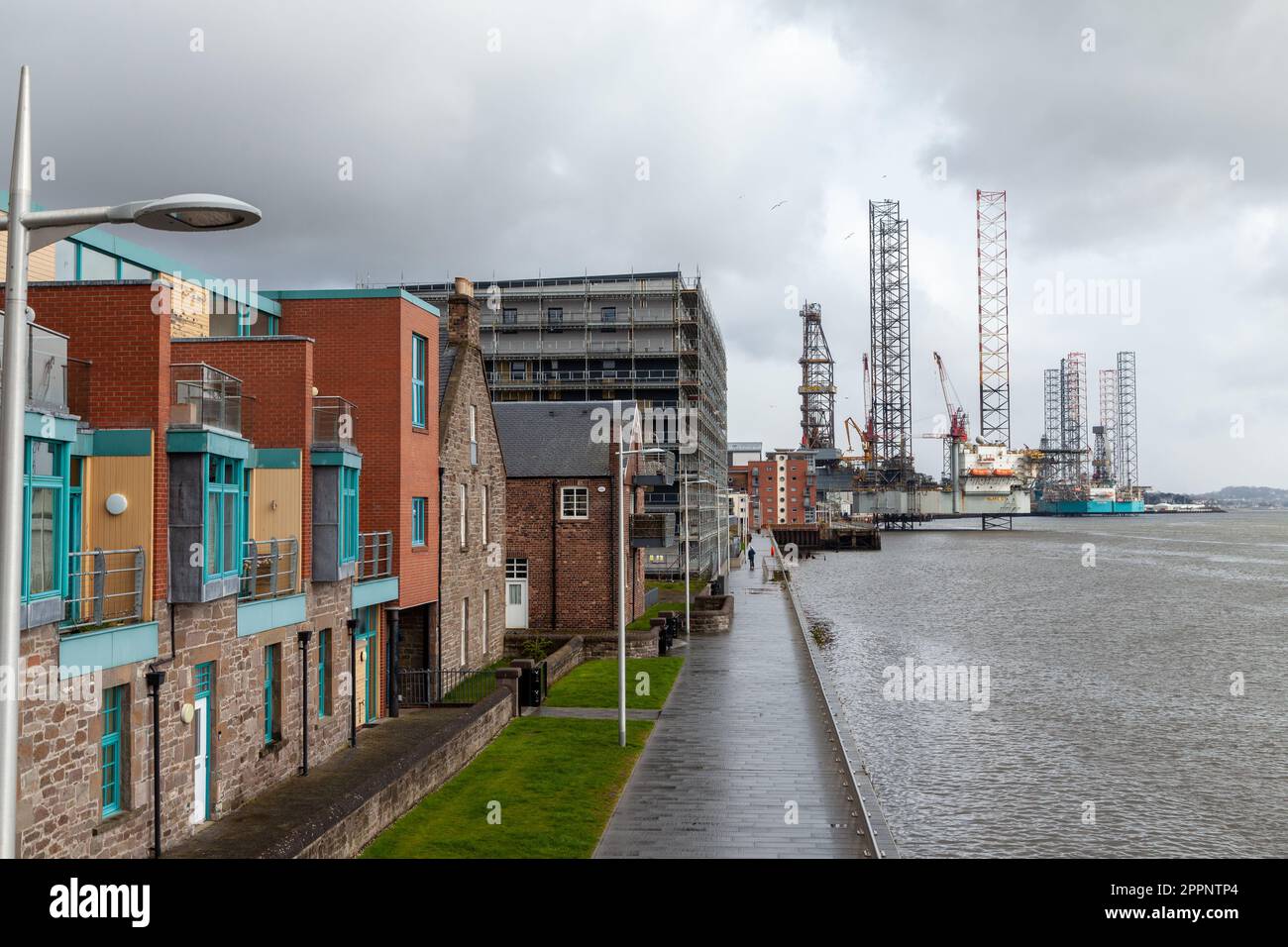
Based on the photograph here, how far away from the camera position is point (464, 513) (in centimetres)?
3219

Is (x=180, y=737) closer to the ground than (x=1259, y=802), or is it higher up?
higher up


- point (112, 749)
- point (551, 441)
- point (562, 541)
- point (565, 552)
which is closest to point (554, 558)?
point (565, 552)

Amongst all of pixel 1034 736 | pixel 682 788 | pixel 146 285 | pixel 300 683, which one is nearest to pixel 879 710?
pixel 1034 736

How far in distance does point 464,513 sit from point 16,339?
2574 cm

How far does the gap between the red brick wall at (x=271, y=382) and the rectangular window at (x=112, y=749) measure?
257 inches

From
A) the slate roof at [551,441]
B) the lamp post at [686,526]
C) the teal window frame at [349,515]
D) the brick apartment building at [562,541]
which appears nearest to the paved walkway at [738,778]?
the teal window frame at [349,515]

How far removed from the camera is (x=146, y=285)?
14781 millimetres

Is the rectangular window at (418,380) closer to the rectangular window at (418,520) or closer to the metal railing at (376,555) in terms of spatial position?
the rectangular window at (418,520)

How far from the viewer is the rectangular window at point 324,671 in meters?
21.5

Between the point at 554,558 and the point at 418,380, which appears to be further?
the point at 554,558

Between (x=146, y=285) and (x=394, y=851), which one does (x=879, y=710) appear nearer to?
(x=394, y=851)

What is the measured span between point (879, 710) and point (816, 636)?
1810 centimetres

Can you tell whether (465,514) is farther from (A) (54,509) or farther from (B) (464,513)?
(A) (54,509)
